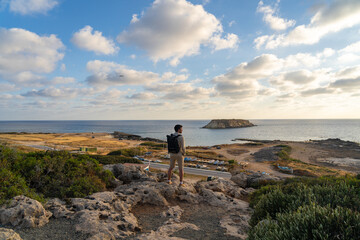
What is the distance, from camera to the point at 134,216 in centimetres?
611

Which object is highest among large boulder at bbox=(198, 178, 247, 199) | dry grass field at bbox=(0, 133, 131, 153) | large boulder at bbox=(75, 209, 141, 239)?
large boulder at bbox=(75, 209, 141, 239)

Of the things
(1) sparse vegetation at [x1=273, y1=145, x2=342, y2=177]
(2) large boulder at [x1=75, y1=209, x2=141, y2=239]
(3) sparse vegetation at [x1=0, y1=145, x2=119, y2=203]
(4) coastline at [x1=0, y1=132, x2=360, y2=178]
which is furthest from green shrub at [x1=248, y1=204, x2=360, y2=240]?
(1) sparse vegetation at [x1=273, y1=145, x2=342, y2=177]

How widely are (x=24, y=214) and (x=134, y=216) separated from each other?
114 inches

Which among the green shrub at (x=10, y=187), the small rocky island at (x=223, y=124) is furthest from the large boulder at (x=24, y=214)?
the small rocky island at (x=223, y=124)

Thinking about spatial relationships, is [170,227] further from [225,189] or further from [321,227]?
[225,189]

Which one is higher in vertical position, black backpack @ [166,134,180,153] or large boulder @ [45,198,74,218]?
black backpack @ [166,134,180,153]

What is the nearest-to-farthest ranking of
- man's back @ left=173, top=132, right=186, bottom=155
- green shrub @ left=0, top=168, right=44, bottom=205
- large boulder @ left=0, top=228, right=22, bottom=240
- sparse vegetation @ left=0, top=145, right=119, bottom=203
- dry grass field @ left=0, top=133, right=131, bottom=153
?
large boulder @ left=0, top=228, right=22, bottom=240
green shrub @ left=0, top=168, right=44, bottom=205
sparse vegetation @ left=0, top=145, right=119, bottom=203
man's back @ left=173, top=132, right=186, bottom=155
dry grass field @ left=0, top=133, right=131, bottom=153

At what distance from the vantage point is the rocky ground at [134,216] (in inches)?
177

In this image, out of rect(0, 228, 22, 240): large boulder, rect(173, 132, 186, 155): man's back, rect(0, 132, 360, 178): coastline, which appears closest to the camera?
rect(0, 228, 22, 240): large boulder

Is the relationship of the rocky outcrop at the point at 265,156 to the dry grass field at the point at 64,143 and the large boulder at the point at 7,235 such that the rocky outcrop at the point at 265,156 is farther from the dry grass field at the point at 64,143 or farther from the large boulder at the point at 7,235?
the large boulder at the point at 7,235

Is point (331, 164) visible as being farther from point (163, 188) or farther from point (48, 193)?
point (48, 193)

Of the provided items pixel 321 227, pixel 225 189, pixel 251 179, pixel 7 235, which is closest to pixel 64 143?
pixel 251 179

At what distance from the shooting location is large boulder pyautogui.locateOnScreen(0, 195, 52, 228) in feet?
14.6

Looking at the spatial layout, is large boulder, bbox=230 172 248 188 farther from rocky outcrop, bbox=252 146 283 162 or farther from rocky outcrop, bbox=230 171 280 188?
rocky outcrop, bbox=252 146 283 162
